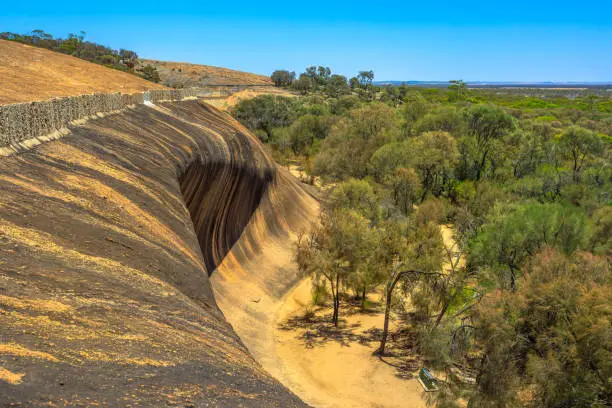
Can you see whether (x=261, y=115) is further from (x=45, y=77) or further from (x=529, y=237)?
(x=529, y=237)

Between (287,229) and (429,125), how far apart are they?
2896cm

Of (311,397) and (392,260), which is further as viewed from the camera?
(392,260)

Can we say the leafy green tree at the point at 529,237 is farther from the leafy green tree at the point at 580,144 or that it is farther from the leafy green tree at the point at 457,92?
the leafy green tree at the point at 457,92

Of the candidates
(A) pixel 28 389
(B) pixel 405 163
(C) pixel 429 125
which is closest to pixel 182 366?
(A) pixel 28 389

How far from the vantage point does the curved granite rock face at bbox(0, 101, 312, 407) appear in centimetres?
640

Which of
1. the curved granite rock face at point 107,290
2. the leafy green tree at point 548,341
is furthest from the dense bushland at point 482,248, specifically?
→ the curved granite rock face at point 107,290

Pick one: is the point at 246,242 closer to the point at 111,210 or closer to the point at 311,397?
the point at 311,397

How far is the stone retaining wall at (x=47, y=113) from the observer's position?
1237 centimetres

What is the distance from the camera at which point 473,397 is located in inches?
537

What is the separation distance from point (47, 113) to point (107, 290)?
8.60 metres

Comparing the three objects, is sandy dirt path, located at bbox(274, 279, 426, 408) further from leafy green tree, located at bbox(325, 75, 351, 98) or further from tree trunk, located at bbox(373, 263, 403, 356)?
leafy green tree, located at bbox(325, 75, 351, 98)

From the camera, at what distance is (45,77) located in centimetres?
2945

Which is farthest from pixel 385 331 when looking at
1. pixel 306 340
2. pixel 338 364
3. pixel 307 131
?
pixel 307 131

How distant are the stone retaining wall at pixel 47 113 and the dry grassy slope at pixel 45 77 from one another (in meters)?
3.20
